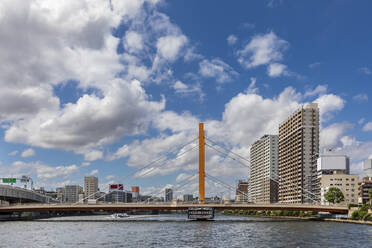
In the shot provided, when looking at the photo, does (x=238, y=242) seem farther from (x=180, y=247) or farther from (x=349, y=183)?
(x=349, y=183)

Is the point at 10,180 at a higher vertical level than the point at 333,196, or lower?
higher

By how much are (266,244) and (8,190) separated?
14071cm

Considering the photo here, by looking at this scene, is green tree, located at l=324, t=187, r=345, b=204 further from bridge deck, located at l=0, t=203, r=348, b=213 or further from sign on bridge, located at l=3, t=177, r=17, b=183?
sign on bridge, located at l=3, t=177, r=17, b=183

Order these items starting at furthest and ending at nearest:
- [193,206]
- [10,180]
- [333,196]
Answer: [10,180] < [333,196] < [193,206]

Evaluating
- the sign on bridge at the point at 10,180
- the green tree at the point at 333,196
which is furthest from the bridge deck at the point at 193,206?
the sign on bridge at the point at 10,180

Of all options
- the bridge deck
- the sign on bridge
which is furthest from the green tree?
the sign on bridge

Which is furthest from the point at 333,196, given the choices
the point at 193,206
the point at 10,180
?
the point at 10,180

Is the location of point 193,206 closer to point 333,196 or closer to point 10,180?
point 333,196

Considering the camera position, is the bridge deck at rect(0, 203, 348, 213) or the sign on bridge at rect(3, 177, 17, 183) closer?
the bridge deck at rect(0, 203, 348, 213)

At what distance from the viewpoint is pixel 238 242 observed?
70000mm

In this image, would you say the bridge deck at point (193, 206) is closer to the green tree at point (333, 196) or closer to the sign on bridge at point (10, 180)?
the green tree at point (333, 196)

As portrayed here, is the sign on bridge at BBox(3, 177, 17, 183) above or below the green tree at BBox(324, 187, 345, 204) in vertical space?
above

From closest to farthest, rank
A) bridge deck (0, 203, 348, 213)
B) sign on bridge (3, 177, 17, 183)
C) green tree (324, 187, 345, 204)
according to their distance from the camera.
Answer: bridge deck (0, 203, 348, 213)
green tree (324, 187, 345, 204)
sign on bridge (3, 177, 17, 183)

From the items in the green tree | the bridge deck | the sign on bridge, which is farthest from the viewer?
the sign on bridge
